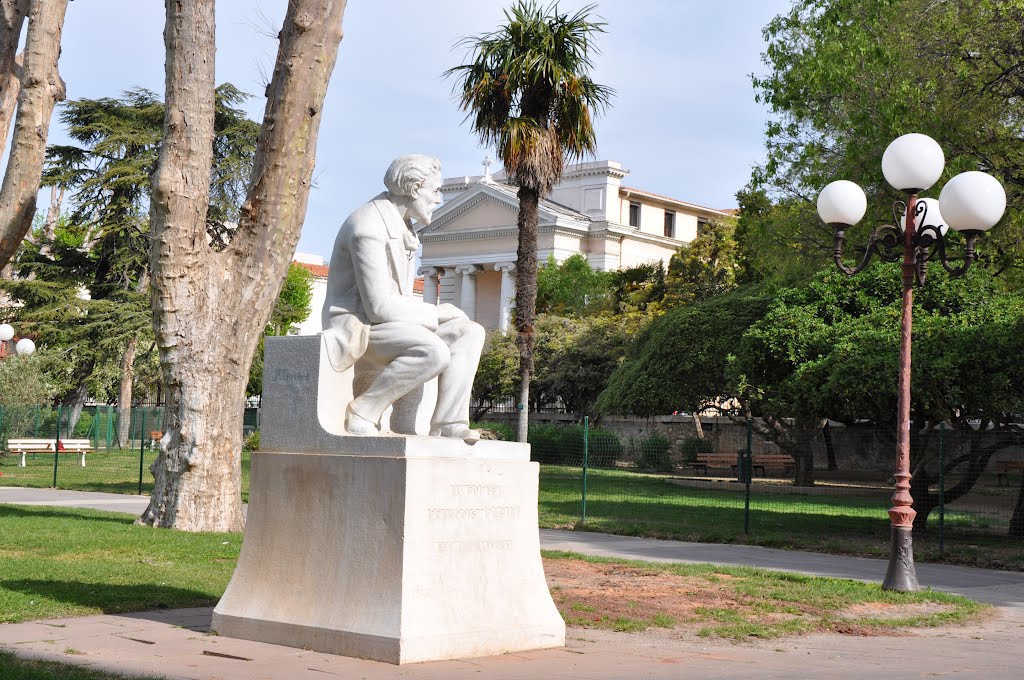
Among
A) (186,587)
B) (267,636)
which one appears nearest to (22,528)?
(186,587)

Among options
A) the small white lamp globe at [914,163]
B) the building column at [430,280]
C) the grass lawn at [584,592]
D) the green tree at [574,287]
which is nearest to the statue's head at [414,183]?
the grass lawn at [584,592]

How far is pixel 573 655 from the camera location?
7.27 meters

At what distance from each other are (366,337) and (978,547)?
487 inches

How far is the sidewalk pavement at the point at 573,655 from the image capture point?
643cm

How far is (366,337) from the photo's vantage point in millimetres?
7410

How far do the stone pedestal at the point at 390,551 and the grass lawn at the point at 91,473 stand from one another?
14.5 metres

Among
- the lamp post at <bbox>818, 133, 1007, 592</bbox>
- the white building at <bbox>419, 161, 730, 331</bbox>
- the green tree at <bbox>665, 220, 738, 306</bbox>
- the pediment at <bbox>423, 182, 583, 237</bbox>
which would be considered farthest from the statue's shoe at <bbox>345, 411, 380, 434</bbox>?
the pediment at <bbox>423, 182, 583, 237</bbox>

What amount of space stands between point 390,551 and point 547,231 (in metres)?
68.9

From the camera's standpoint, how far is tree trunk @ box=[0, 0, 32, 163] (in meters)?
14.9

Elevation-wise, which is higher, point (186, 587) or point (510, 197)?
point (510, 197)

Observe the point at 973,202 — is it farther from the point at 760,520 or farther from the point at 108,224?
the point at 108,224

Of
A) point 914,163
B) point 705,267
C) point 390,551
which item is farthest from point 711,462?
point 390,551

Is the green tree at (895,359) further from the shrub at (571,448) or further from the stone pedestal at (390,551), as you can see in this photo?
the stone pedestal at (390,551)

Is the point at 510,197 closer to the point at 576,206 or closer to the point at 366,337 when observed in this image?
the point at 576,206
